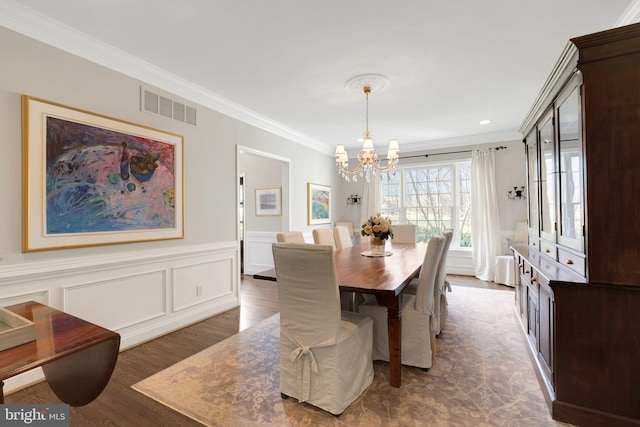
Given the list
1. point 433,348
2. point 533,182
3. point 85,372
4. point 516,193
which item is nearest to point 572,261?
point 433,348

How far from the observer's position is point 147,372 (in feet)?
7.74

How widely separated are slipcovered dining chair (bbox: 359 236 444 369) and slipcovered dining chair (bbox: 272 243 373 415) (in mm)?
466

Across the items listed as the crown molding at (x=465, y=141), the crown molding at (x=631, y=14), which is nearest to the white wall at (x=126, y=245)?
the crown molding at (x=465, y=141)

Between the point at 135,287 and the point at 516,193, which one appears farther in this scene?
the point at 516,193

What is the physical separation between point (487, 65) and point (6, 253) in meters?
4.24

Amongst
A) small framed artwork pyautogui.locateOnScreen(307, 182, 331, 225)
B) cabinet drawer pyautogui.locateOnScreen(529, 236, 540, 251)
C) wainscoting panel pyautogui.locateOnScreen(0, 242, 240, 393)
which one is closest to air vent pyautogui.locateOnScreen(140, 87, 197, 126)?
wainscoting panel pyautogui.locateOnScreen(0, 242, 240, 393)

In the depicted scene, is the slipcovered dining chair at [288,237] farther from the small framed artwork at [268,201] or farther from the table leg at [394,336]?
the small framed artwork at [268,201]

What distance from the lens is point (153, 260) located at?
9.92ft

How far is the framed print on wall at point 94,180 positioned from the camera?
2.22 m

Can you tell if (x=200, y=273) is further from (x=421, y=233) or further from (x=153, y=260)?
(x=421, y=233)

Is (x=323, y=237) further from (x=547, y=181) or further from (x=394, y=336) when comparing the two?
(x=547, y=181)

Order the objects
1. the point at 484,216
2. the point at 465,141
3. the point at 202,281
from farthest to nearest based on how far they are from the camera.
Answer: the point at 465,141 < the point at 484,216 < the point at 202,281

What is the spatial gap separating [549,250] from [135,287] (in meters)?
3.60

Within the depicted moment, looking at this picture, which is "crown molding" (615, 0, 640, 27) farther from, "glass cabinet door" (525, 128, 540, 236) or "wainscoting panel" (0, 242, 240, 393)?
"wainscoting panel" (0, 242, 240, 393)
